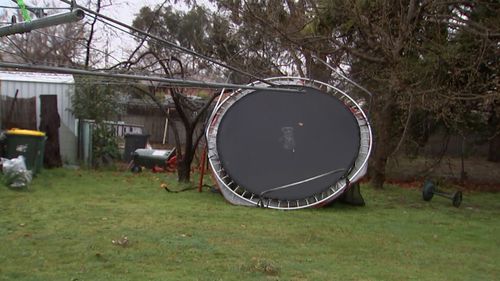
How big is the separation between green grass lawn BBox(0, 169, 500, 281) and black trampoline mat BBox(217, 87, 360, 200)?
713mm

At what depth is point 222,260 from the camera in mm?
6734

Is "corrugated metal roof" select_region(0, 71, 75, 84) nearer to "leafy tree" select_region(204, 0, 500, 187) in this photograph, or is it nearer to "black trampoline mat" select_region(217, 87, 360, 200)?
"leafy tree" select_region(204, 0, 500, 187)

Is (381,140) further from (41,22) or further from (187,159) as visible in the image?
(41,22)

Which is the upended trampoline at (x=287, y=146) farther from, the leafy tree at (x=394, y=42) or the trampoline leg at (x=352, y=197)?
the leafy tree at (x=394, y=42)

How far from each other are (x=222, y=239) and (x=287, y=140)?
4213 millimetres

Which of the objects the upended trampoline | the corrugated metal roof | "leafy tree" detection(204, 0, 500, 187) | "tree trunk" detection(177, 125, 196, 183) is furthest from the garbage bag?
"leafy tree" detection(204, 0, 500, 187)

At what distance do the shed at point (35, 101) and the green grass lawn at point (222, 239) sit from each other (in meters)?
3.82

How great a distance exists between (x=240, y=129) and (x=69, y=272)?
6382 millimetres

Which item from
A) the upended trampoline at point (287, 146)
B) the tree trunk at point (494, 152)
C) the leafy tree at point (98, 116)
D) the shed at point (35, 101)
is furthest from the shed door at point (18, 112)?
the tree trunk at point (494, 152)


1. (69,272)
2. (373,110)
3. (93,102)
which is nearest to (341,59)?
(373,110)

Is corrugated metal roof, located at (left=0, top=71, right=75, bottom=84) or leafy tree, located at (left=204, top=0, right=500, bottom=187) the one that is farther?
corrugated metal roof, located at (left=0, top=71, right=75, bottom=84)

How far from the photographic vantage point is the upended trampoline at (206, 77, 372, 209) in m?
11.3

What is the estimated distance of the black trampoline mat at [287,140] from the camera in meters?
11.4

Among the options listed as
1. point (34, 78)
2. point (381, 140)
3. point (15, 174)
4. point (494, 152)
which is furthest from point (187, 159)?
point (494, 152)
